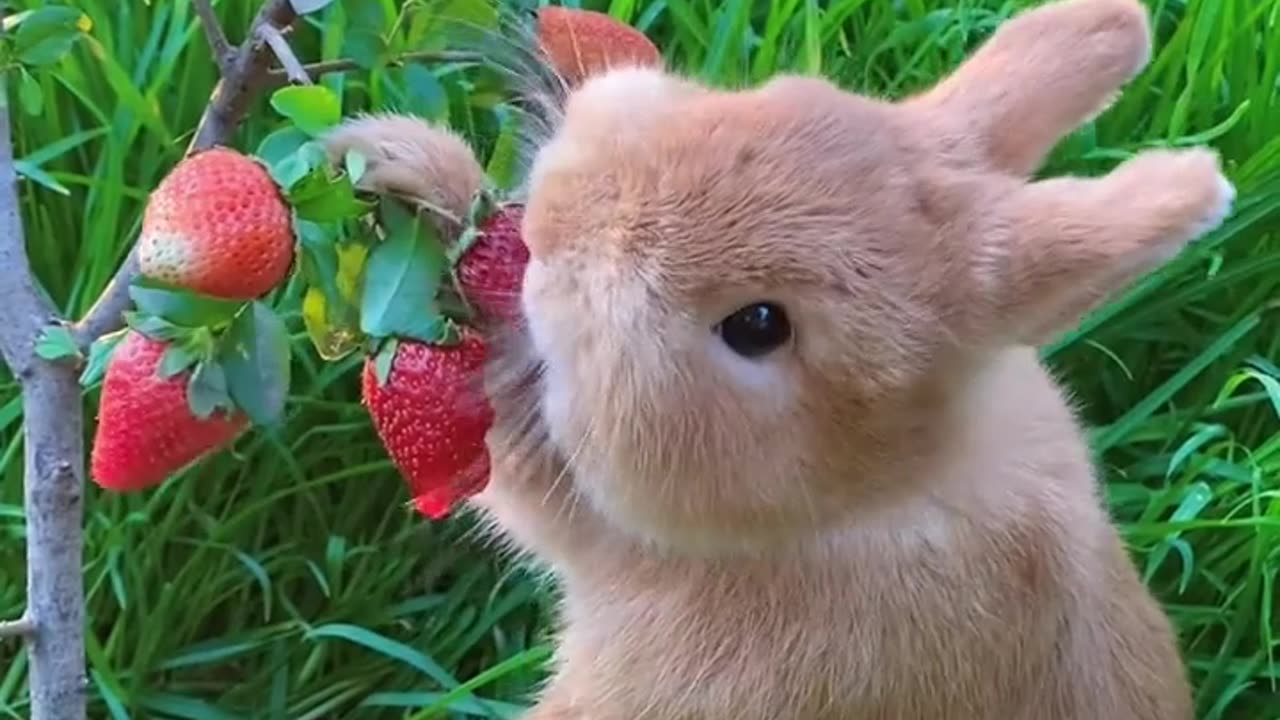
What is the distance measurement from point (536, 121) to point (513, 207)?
0.13 meters

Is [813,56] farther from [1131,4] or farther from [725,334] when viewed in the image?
[725,334]

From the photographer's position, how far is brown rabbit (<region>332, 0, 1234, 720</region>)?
4.18 feet

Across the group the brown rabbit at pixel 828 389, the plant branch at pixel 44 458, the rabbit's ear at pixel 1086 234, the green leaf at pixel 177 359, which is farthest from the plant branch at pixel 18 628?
the rabbit's ear at pixel 1086 234

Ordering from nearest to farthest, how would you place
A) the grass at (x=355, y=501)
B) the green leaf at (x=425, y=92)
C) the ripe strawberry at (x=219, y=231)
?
the ripe strawberry at (x=219, y=231)
the green leaf at (x=425, y=92)
the grass at (x=355, y=501)

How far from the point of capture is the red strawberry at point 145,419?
1.31m

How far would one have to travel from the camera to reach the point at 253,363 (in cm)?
127

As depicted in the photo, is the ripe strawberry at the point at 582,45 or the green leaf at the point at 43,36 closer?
the green leaf at the point at 43,36

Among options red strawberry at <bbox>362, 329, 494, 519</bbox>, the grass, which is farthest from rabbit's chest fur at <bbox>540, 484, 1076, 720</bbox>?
the grass

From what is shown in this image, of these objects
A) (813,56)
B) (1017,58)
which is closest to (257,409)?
(1017,58)

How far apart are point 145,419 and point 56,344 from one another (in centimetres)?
7

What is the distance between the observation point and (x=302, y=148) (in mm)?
1290

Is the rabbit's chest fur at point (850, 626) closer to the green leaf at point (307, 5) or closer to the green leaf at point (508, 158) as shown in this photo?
the green leaf at point (508, 158)

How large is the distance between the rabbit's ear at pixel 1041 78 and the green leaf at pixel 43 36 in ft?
1.90

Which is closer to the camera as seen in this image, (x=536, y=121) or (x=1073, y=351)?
(x=536, y=121)
